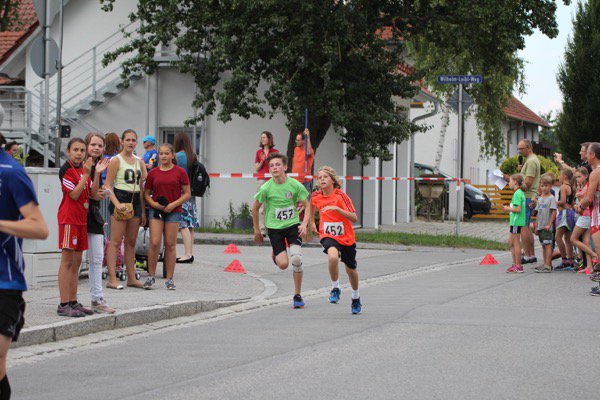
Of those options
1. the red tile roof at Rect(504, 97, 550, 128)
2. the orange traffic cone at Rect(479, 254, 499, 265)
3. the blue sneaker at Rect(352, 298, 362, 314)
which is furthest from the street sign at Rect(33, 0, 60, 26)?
the red tile roof at Rect(504, 97, 550, 128)

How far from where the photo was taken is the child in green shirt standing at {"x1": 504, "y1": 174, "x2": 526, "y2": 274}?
51.9 feet

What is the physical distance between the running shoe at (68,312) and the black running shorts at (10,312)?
15.0 ft

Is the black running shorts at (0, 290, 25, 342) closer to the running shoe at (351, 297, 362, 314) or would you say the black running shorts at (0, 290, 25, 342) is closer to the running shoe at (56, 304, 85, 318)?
the running shoe at (56, 304, 85, 318)

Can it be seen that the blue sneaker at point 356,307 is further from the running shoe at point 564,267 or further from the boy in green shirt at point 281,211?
the running shoe at point 564,267

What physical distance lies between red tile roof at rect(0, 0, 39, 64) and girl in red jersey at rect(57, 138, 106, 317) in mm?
19576

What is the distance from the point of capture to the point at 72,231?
9.87 metres

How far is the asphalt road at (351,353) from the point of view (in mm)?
6867

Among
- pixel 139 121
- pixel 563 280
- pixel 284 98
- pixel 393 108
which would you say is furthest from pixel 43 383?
pixel 139 121

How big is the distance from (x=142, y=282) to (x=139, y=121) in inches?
568

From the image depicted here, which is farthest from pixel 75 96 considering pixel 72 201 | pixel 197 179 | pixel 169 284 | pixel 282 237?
pixel 72 201

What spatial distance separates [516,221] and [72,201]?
8.26 m

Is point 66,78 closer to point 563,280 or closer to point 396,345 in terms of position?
point 563,280

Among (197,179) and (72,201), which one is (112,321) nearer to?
(72,201)

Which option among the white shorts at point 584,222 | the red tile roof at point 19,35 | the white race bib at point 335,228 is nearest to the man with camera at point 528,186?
the white shorts at point 584,222
